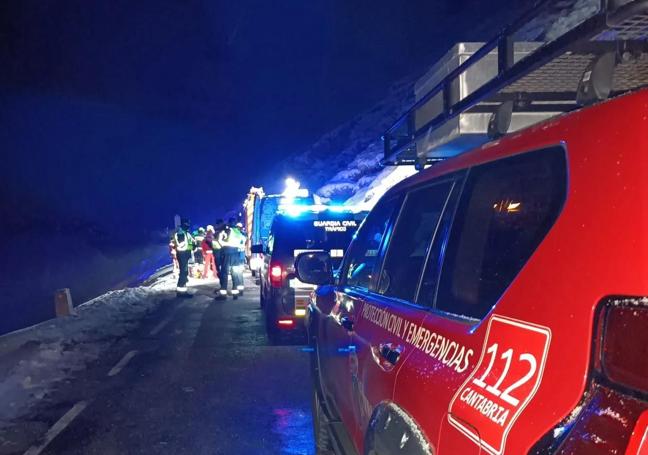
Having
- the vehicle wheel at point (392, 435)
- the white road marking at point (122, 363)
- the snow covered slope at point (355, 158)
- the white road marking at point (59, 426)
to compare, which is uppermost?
the snow covered slope at point (355, 158)

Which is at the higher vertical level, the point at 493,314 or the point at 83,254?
the point at 493,314

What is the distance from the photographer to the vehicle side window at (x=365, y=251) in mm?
3522

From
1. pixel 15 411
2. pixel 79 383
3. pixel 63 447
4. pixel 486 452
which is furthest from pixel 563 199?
pixel 79 383

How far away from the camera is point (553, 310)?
132 centimetres

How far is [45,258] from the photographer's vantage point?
157ft

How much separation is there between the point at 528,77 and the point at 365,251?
1749 mm

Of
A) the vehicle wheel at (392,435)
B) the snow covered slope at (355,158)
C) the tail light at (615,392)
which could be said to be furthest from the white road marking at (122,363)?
the snow covered slope at (355,158)

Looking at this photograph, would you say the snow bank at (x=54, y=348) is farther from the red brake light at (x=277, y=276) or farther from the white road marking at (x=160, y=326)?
the red brake light at (x=277, y=276)

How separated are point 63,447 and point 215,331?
520 centimetres

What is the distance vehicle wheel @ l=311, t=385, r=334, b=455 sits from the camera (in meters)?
4.12

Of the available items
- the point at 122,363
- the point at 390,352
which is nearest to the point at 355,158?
the point at 122,363

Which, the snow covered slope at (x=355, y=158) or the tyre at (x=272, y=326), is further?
the snow covered slope at (x=355, y=158)

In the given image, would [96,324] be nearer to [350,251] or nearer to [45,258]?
[350,251]

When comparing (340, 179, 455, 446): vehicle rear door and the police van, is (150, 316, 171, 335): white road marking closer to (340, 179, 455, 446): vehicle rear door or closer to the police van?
the police van
